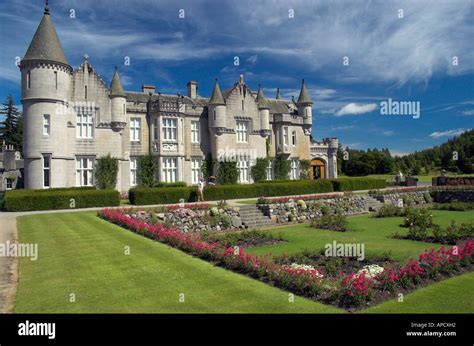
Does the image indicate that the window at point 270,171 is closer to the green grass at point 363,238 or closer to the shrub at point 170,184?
the shrub at point 170,184

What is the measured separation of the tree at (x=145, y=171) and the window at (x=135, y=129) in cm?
191

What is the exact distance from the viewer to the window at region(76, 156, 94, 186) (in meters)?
31.1

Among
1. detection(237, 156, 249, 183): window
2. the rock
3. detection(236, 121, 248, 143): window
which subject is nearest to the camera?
the rock

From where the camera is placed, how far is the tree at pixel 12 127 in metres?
74.6

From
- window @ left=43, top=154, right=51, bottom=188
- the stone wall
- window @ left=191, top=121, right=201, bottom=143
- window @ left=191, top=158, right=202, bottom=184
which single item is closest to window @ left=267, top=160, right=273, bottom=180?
window @ left=191, top=158, right=202, bottom=184

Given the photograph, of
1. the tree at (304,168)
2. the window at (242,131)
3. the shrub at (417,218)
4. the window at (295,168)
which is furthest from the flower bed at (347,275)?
the tree at (304,168)

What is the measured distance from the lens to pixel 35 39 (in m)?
28.7

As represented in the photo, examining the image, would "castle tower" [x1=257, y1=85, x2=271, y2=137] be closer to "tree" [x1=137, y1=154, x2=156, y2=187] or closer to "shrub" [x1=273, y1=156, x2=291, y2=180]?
"shrub" [x1=273, y1=156, x2=291, y2=180]

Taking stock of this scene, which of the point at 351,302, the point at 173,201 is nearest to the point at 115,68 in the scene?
the point at 173,201

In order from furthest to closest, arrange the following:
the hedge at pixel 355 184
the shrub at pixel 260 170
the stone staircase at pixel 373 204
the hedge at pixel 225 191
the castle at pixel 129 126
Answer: the shrub at pixel 260 170, the hedge at pixel 355 184, the castle at pixel 129 126, the stone staircase at pixel 373 204, the hedge at pixel 225 191

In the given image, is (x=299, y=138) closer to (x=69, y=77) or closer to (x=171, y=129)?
(x=171, y=129)

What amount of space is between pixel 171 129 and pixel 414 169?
2910 inches

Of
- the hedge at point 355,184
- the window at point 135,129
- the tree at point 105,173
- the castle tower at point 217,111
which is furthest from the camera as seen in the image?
the castle tower at point 217,111

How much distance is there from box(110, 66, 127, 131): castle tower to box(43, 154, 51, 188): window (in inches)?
235
